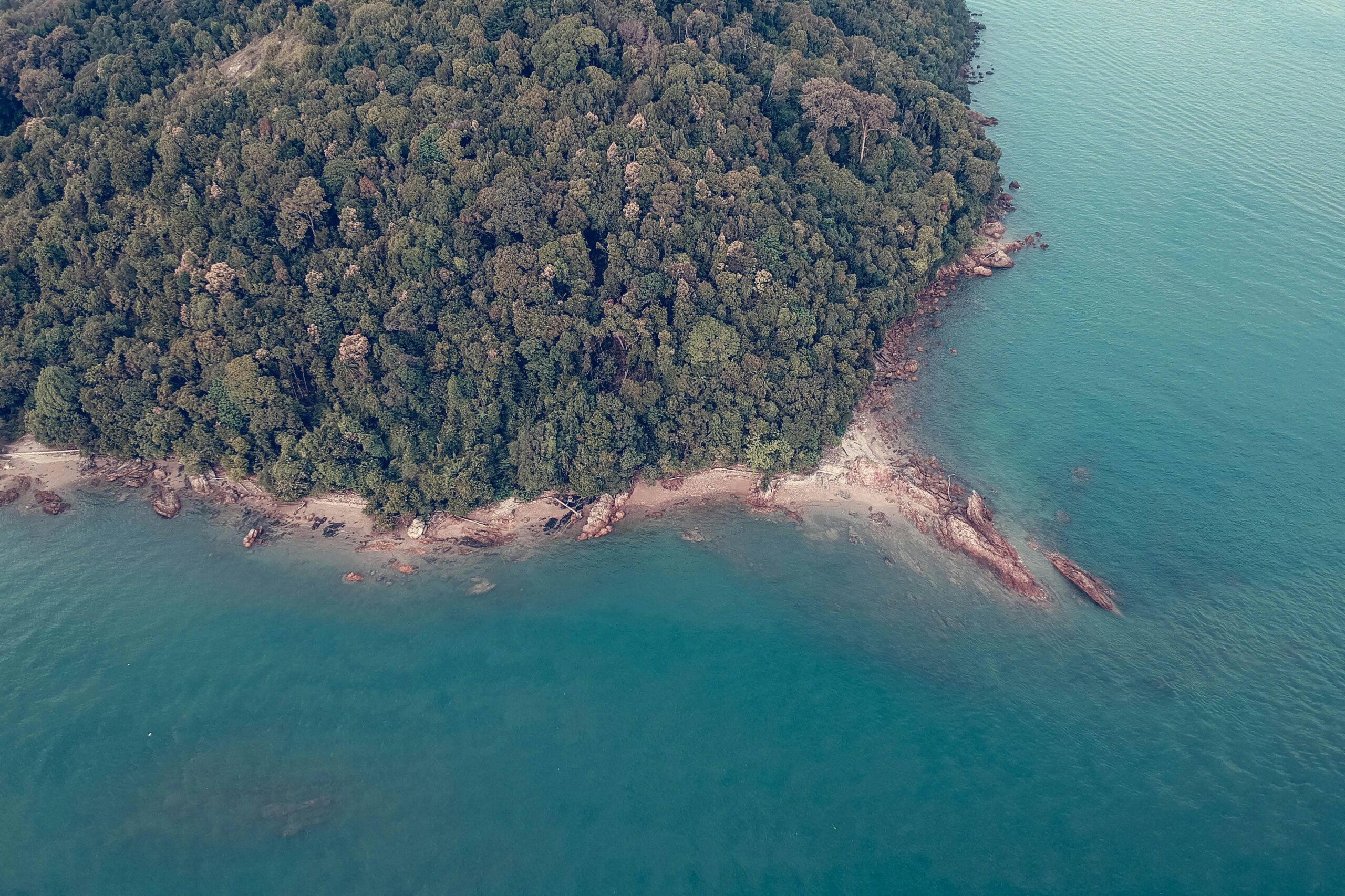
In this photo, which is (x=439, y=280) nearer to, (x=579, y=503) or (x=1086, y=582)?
(x=579, y=503)

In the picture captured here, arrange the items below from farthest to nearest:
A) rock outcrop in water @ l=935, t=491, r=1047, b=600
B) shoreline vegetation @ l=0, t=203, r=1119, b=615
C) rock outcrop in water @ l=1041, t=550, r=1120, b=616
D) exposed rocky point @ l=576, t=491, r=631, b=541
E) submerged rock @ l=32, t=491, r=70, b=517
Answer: submerged rock @ l=32, t=491, r=70, b=517 < exposed rocky point @ l=576, t=491, r=631, b=541 < shoreline vegetation @ l=0, t=203, r=1119, b=615 < rock outcrop in water @ l=935, t=491, r=1047, b=600 < rock outcrop in water @ l=1041, t=550, r=1120, b=616

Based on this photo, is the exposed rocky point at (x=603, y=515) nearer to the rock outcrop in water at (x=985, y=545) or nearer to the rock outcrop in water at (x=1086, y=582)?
the rock outcrop in water at (x=985, y=545)

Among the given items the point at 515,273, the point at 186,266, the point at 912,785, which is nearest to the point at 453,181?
the point at 515,273

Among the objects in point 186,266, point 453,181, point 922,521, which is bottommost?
point 922,521

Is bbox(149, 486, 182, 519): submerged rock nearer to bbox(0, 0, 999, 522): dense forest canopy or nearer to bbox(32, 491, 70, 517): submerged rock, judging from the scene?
bbox(0, 0, 999, 522): dense forest canopy

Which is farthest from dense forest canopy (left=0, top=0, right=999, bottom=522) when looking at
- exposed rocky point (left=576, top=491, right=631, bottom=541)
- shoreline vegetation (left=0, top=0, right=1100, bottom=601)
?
exposed rocky point (left=576, top=491, right=631, bottom=541)

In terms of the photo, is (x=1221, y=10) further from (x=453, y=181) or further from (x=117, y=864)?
(x=117, y=864)

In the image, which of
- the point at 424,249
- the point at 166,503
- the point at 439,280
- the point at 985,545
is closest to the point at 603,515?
the point at 439,280
